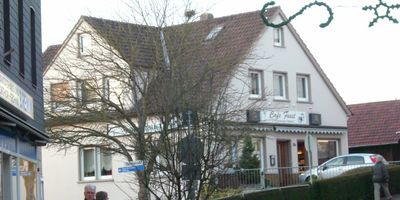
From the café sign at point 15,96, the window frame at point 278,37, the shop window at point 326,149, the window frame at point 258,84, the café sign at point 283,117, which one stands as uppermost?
the window frame at point 278,37

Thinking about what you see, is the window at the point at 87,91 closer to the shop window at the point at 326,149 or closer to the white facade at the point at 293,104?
the white facade at the point at 293,104

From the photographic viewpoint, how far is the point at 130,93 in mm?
29859

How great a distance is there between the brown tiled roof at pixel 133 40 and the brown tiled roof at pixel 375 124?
23.6 metres

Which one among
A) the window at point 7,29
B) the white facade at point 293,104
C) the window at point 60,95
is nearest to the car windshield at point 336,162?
the white facade at point 293,104

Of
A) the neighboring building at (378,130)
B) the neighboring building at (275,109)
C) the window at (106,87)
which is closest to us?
the window at (106,87)

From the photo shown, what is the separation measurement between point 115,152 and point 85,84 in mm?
2574

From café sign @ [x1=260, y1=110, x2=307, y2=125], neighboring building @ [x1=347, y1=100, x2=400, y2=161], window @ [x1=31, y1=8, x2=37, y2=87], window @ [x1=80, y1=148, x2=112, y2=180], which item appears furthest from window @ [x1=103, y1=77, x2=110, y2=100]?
neighboring building @ [x1=347, y1=100, x2=400, y2=161]

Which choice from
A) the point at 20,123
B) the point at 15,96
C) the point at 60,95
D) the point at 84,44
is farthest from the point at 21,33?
the point at 84,44

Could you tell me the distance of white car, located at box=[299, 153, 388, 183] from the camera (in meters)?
32.6

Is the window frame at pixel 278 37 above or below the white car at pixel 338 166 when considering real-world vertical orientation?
above

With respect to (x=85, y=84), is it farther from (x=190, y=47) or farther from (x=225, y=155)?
(x=225, y=155)

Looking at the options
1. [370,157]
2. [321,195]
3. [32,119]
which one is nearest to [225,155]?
[32,119]

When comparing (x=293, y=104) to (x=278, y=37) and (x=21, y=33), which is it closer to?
(x=278, y=37)

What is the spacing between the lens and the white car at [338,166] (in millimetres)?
32594
